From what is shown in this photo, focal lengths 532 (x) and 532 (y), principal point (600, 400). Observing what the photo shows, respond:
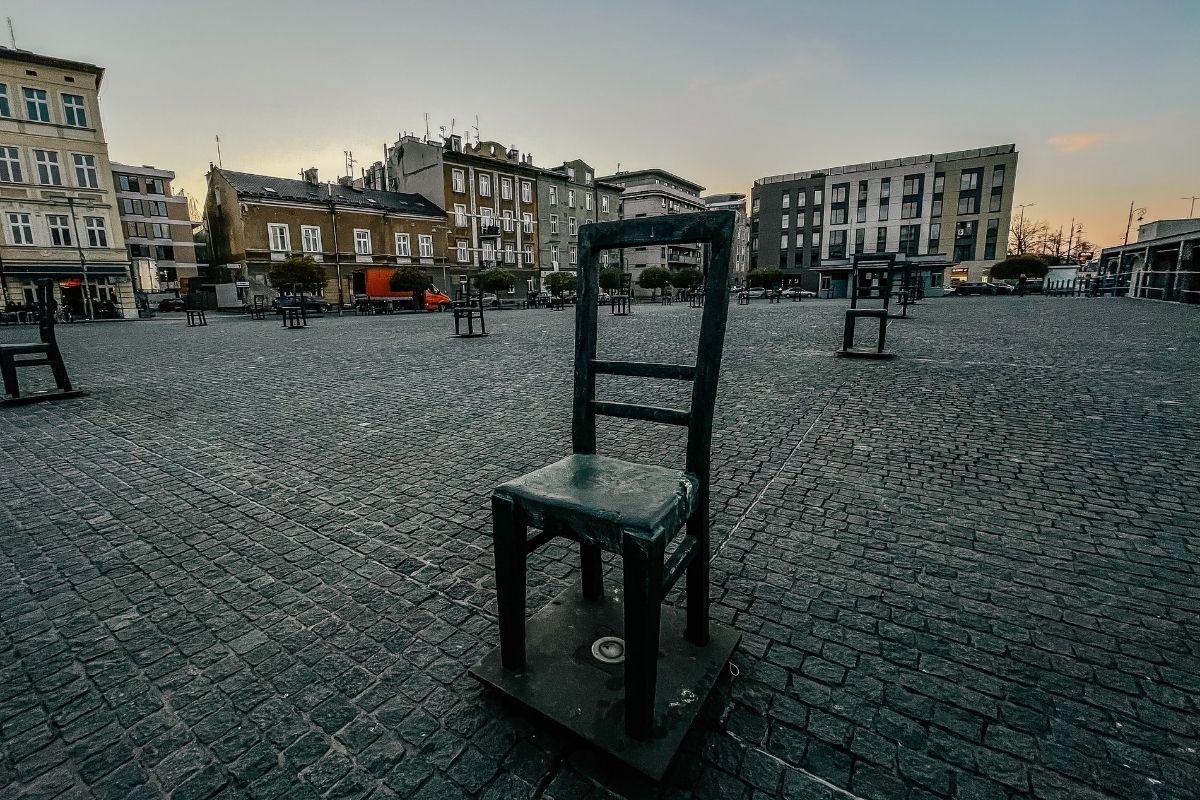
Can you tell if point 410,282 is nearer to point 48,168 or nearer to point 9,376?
point 48,168

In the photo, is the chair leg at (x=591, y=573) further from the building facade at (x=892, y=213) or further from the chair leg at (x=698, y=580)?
the building facade at (x=892, y=213)

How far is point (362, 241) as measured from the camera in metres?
41.3

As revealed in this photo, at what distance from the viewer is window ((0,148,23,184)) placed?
28.1m

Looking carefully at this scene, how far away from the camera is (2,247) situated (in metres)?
28.5

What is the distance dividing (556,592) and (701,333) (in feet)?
5.03

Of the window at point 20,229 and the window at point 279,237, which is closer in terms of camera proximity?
the window at point 20,229

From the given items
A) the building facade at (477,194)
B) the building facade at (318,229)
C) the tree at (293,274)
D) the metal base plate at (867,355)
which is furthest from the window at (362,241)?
the metal base plate at (867,355)

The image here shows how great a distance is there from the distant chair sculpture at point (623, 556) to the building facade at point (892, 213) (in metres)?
66.0

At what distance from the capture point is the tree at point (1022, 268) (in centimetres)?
5147

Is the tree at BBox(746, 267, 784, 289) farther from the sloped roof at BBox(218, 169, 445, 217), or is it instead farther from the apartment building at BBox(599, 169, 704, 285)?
the sloped roof at BBox(218, 169, 445, 217)

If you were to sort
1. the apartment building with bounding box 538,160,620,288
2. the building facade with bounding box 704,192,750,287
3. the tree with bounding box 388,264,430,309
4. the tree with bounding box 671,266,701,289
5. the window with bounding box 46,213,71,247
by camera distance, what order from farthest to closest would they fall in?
the building facade with bounding box 704,192,750,287 → the apartment building with bounding box 538,160,620,288 → the tree with bounding box 671,266,701,289 → the tree with bounding box 388,264,430,309 → the window with bounding box 46,213,71,247

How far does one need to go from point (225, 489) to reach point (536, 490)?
11.3ft

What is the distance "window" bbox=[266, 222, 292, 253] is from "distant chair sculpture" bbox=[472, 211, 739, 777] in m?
42.4

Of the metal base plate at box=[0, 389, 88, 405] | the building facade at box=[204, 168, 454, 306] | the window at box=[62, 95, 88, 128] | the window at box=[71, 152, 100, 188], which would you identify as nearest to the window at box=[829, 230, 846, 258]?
A: the building facade at box=[204, 168, 454, 306]
